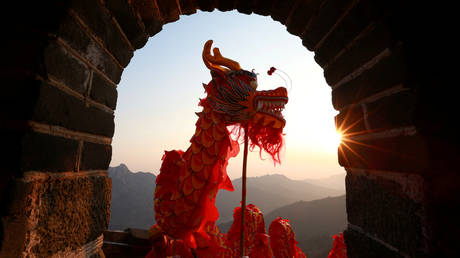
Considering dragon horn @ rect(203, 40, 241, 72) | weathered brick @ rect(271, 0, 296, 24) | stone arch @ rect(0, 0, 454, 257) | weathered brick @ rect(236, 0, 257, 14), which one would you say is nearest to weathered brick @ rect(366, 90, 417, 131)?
stone arch @ rect(0, 0, 454, 257)

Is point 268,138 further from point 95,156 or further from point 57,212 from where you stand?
point 57,212

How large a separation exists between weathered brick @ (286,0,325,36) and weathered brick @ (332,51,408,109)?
0.46 m

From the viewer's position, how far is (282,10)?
125 centimetres

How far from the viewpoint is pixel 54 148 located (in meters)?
0.73

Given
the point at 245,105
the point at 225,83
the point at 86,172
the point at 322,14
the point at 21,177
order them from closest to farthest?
the point at 21,177
the point at 86,172
the point at 322,14
the point at 245,105
the point at 225,83

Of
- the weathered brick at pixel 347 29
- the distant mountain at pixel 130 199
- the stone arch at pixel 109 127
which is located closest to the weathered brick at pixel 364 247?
the stone arch at pixel 109 127

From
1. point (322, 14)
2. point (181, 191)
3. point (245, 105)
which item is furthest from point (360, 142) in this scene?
point (181, 191)

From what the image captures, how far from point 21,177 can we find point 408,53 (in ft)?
4.21

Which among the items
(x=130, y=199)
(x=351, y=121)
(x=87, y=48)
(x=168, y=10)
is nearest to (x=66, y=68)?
(x=87, y=48)

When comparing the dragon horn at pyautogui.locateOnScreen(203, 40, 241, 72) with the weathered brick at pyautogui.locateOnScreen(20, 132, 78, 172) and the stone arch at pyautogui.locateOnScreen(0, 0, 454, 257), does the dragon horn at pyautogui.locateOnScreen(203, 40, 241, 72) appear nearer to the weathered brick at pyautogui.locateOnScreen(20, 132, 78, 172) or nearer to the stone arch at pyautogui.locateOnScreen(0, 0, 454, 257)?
the stone arch at pyautogui.locateOnScreen(0, 0, 454, 257)

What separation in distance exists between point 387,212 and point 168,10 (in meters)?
1.52

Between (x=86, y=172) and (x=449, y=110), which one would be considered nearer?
(x=449, y=110)

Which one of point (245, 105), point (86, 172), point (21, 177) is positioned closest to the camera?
point (21, 177)

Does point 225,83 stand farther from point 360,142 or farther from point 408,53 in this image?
point 408,53
